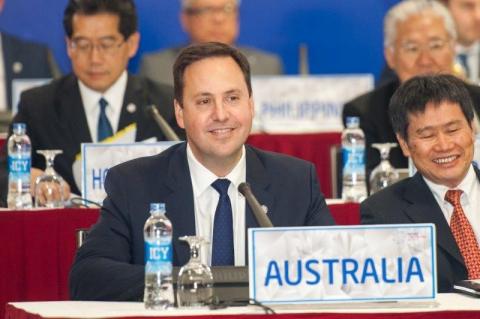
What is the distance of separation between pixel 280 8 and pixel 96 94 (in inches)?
152

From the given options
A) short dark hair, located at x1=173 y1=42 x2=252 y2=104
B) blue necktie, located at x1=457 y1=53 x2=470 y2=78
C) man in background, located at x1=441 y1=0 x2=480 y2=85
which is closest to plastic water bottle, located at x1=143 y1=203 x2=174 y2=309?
short dark hair, located at x1=173 y1=42 x2=252 y2=104

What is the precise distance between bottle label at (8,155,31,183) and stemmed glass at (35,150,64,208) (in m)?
0.06

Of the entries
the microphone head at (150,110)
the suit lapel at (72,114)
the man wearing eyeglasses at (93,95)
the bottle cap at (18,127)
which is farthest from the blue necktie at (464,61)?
the bottle cap at (18,127)

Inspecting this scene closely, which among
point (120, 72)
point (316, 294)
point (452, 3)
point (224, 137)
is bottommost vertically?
point (316, 294)

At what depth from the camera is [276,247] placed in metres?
3.37

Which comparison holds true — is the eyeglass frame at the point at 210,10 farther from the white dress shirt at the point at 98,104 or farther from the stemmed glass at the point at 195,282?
the stemmed glass at the point at 195,282

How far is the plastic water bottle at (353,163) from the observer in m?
5.54

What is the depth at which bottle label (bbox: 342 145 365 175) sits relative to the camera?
5621 mm

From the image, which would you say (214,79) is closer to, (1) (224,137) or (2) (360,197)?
(1) (224,137)

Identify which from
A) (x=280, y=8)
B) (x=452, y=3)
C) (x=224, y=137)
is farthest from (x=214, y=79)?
(x=280, y=8)

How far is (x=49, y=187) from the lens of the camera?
5.41 metres

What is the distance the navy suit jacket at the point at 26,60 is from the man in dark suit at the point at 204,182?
441 centimetres

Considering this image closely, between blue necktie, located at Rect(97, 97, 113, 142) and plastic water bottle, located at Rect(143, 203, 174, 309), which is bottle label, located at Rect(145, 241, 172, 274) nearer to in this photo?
plastic water bottle, located at Rect(143, 203, 174, 309)

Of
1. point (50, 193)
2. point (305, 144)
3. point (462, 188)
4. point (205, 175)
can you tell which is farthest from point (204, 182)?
point (305, 144)
